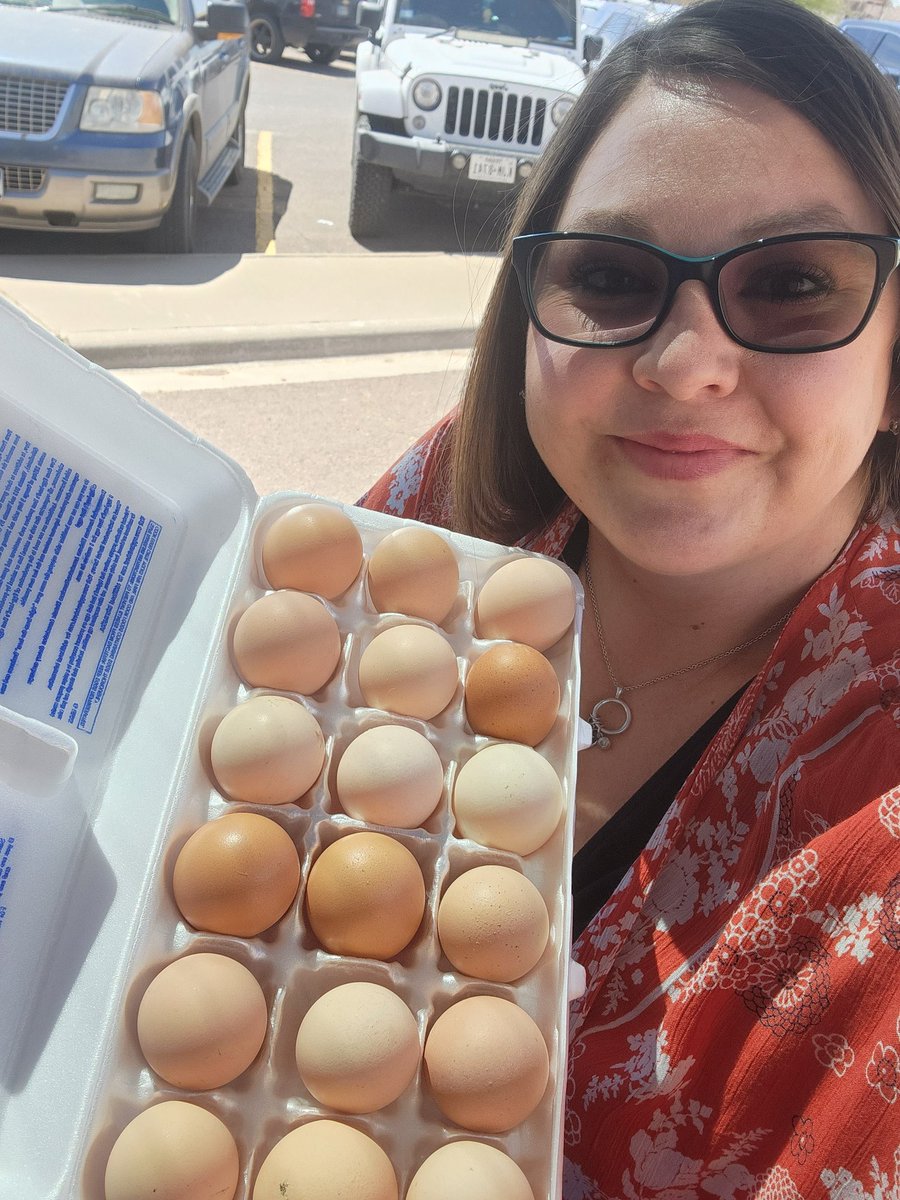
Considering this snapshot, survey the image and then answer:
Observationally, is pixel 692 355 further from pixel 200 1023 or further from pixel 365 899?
pixel 200 1023

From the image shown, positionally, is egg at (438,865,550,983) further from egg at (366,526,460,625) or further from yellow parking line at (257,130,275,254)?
yellow parking line at (257,130,275,254)

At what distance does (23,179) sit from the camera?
193 inches

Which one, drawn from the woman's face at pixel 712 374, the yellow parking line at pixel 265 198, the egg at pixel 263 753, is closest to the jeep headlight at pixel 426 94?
the yellow parking line at pixel 265 198

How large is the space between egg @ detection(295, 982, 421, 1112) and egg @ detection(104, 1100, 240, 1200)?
99 mm

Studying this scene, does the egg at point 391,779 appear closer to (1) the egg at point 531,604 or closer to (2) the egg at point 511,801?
(2) the egg at point 511,801

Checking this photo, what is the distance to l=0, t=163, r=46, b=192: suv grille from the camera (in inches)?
191

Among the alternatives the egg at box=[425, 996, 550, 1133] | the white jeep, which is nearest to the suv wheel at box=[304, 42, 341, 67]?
the white jeep

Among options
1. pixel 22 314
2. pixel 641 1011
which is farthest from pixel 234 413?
pixel 641 1011

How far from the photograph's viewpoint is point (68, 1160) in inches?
31.3

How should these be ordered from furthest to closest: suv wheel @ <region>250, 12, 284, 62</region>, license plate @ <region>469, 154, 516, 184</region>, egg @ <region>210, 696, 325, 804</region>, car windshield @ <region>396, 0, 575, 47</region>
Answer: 1. suv wheel @ <region>250, 12, 284, 62</region>
2. car windshield @ <region>396, 0, 575, 47</region>
3. license plate @ <region>469, 154, 516, 184</region>
4. egg @ <region>210, 696, 325, 804</region>

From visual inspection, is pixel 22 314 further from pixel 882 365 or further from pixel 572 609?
pixel 882 365

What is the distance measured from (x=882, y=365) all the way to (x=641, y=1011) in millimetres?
832

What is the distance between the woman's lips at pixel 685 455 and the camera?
1082 mm

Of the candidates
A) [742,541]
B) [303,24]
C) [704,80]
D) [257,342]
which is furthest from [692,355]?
[303,24]
